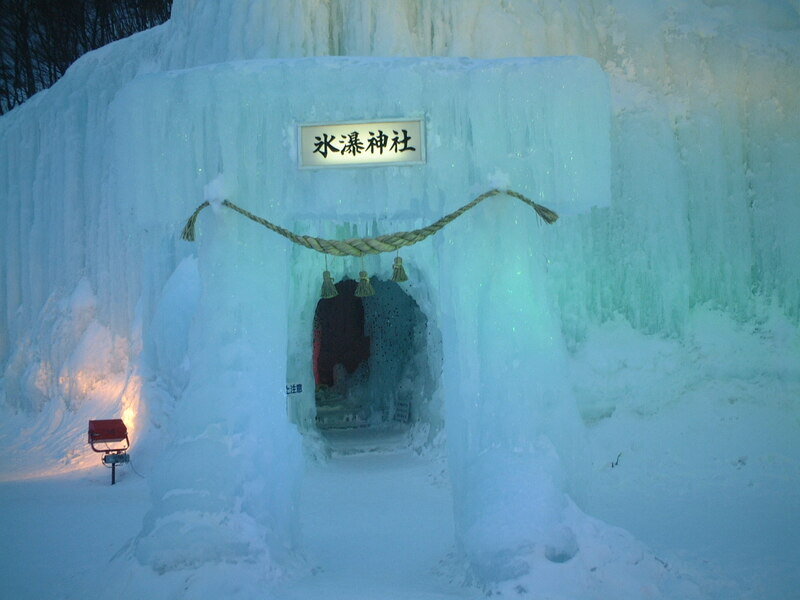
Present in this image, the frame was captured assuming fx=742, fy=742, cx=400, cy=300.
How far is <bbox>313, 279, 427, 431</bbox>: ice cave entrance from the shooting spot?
13688 mm

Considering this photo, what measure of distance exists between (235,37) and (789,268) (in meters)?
7.26

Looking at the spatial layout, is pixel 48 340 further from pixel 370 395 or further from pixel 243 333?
pixel 243 333

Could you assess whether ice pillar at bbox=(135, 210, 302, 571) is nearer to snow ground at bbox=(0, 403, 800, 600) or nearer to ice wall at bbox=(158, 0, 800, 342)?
snow ground at bbox=(0, 403, 800, 600)

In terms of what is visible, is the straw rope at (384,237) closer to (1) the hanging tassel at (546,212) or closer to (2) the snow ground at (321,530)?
(1) the hanging tassel at (546,212)

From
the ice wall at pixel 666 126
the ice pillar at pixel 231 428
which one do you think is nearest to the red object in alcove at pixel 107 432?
the ice pillar at pixel 231 428

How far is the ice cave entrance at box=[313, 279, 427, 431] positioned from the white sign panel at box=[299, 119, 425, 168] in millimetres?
7302

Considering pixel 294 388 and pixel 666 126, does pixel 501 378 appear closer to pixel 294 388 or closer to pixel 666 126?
pixel 666 126

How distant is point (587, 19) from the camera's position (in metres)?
9.35

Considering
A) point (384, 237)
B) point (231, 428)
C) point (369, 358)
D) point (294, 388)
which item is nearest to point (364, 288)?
point (384, 237)

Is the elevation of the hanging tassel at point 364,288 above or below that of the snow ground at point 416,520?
above

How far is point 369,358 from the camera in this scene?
16812 millimetres

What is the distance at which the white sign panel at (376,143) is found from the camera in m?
5.00

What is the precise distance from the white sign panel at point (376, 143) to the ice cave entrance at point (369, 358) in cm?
730

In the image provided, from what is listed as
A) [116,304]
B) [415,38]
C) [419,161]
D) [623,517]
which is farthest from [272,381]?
[116,304]
